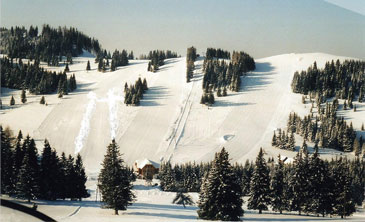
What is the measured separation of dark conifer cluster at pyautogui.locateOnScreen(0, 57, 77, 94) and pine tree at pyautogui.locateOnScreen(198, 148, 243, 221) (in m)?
107

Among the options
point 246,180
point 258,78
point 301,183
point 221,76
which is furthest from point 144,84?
point 301,183

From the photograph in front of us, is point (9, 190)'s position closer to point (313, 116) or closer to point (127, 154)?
point (127, 154)

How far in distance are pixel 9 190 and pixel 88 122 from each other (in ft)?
241

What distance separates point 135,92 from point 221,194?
102 meters

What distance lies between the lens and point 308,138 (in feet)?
378

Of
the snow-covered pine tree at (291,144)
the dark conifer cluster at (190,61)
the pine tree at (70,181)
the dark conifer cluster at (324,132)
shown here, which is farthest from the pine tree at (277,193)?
the dark conifer cluster at (190,61)

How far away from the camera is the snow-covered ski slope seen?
103 m

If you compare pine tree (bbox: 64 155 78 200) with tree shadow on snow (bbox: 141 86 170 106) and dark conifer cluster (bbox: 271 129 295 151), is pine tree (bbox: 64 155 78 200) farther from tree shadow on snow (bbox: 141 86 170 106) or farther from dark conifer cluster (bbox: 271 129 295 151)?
tree shadow on snow (bbox: 141 86 170 106)

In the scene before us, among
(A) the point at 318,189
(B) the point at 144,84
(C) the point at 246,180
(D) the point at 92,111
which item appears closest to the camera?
(A) the point at 318,189

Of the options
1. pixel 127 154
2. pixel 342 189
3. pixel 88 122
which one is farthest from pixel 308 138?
pixel 342 189

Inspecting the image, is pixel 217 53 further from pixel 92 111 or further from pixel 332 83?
pixel 92 111

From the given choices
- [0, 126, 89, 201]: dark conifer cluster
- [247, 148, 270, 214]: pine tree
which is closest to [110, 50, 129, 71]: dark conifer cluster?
[0, 126, 89, 201]: dark conifer cluster

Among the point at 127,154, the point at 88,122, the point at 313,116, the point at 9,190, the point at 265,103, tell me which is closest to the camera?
the point at 9,190

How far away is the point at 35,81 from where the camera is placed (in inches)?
5438
